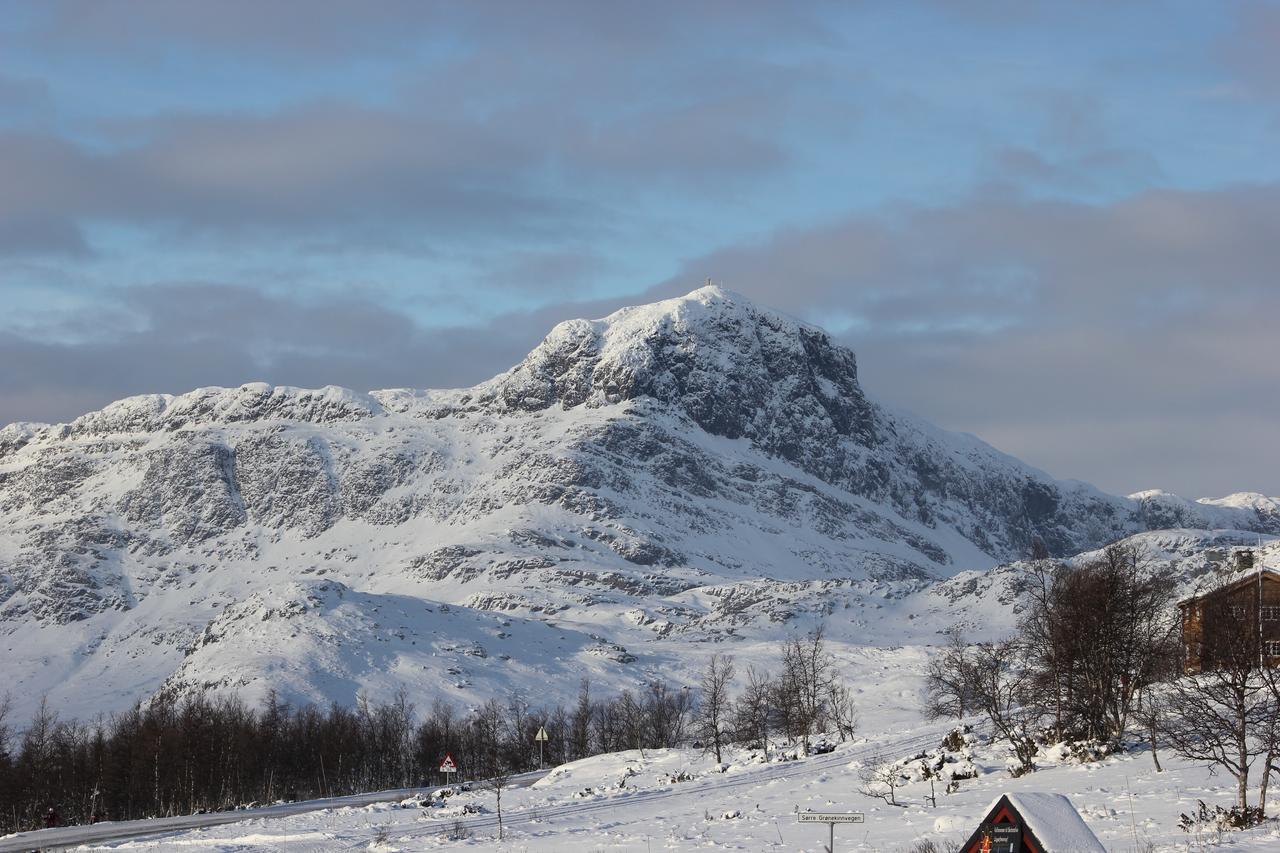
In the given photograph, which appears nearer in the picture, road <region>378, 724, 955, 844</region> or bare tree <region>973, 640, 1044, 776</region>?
bare tree <region>973, 640, 1044, 776</region>

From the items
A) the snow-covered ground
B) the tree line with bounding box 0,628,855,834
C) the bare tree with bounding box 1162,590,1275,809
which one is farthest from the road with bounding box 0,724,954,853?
the bare tree with bounding box 1162,590,1275,809

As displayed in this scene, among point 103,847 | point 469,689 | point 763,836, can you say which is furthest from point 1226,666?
point 469,689

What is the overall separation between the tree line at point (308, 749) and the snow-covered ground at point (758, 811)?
66.4ft

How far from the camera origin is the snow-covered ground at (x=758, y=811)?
35.3 metres

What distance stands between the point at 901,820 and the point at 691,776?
81.3 feet

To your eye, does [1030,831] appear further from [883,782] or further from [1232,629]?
[883,782]

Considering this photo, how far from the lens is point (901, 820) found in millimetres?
39312

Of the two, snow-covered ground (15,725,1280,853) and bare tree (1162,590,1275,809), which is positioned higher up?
bare tree (1162,590,1275,809)

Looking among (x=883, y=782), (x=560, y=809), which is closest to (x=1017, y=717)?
(x=883, y=782)

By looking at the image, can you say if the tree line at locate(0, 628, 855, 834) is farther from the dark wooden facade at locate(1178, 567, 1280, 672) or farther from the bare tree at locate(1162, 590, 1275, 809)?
the bare tree at locate(1162, 590, 1275, 809)

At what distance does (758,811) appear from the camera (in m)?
45.2

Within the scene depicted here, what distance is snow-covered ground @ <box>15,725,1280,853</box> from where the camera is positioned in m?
35.3

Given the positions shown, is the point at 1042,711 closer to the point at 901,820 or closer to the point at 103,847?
the point at 901,820

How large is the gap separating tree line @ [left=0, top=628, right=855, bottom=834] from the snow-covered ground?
20.2 metres
